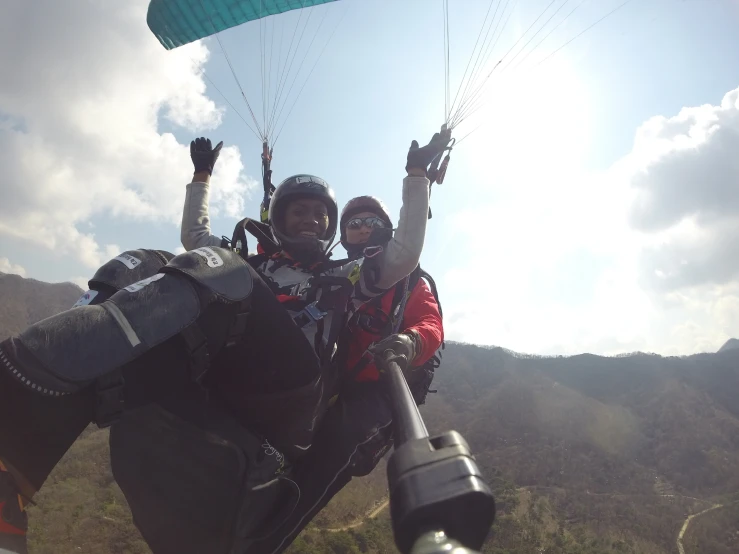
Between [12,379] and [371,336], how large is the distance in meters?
2.17

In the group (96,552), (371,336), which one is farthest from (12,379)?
(96,552)

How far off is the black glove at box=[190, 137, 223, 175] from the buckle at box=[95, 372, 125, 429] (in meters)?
2.59

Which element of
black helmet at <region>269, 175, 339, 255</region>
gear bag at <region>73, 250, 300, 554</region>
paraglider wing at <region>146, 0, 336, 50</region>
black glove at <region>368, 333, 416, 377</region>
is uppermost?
paraglider wing at <region>146, 0, 336, 50</region>

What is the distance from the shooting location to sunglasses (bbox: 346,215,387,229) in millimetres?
4047

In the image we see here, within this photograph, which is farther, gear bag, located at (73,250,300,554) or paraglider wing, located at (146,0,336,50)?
paraglider wing, located at (146,0,336,50)

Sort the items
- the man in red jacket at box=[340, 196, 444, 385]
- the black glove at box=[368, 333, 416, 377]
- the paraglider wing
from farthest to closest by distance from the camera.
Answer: the paraglider wing → the man in red jacket at box=[340, 196, 444, 385] → the black glove at box=[368, 333, 416, 377]

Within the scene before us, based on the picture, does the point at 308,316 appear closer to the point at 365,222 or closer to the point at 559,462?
the point at 365,222

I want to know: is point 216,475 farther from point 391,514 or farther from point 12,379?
point 391,514

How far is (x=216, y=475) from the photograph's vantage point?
5.56ft

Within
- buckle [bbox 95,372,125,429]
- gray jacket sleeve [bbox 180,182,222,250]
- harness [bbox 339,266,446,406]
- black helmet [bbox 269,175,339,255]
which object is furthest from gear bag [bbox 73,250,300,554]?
gray jacket sleeve [bbox 180,182,222,250]

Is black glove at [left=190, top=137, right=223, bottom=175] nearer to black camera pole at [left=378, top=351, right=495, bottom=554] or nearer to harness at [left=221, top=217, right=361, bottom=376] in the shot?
harness at [left=221, top=217, right=361, bottom=376]

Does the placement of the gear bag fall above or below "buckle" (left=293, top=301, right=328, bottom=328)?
below

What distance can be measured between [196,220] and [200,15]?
5821 mm

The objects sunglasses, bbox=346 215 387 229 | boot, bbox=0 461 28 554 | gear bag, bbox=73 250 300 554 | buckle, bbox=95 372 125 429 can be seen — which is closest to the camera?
boot, bbox=0 461 28 554
